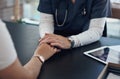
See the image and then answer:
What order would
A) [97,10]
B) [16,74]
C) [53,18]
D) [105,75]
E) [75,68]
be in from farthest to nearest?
1. [53,18]
2. [97,10]
3. [75,68]
4. [105,75]
5. [16,74]

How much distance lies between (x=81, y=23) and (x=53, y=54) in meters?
0.42

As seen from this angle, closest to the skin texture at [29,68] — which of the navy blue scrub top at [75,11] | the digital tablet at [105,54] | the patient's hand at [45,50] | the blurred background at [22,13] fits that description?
the patient's hand at [45,50]

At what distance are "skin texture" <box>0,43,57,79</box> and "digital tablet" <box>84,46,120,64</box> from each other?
8.0 inches

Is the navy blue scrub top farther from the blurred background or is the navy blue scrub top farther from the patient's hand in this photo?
the blurred background

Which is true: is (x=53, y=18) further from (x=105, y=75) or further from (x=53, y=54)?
(x=105, y=75)

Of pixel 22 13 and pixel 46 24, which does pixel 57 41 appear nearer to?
pixel 46 24

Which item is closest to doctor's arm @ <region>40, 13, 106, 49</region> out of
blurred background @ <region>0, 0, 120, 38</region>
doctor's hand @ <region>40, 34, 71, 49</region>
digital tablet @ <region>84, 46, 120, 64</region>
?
doctor's hand @ <region>40, 34, 71, 49</region>

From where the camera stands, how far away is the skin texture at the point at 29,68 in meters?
0.77

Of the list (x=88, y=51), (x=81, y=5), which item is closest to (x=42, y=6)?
(x=81, y=5)

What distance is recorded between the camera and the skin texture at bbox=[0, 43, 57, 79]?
771 mm

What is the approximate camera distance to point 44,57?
114cm

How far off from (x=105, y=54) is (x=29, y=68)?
0.43 m

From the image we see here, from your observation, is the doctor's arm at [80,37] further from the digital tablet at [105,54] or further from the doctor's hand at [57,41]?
the digital tablet at [105,54]

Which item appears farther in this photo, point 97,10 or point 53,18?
point 53,18
